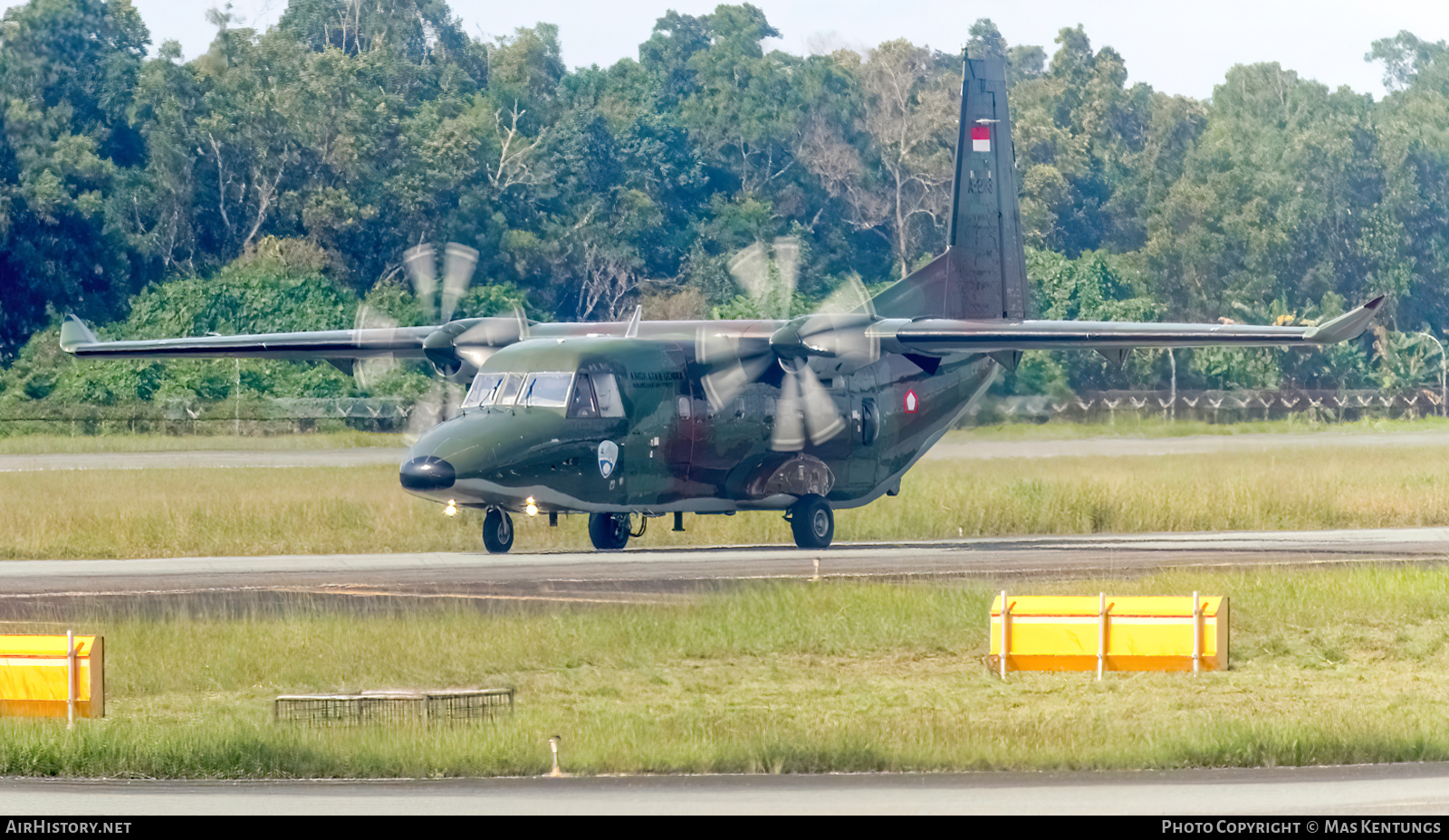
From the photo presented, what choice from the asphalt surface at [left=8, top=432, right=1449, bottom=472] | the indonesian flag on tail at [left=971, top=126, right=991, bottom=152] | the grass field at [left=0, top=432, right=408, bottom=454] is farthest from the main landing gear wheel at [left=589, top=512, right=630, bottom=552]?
the grass field at [left=0, top=432, right=408, bottom=454]

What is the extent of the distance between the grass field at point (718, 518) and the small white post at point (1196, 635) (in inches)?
621

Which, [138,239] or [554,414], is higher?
[138,239]

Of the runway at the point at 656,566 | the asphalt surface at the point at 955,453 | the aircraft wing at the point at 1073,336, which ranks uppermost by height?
the aircraft wing at the point at 1073,336

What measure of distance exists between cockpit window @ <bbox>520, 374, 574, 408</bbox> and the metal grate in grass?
460 inches

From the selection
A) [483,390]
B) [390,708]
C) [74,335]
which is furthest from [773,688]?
[74,335]

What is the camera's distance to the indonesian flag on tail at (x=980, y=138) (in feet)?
123

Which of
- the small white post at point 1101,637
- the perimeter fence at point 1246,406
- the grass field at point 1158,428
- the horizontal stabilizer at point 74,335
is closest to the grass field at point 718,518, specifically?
the horizontal stabilizer at point 74,335

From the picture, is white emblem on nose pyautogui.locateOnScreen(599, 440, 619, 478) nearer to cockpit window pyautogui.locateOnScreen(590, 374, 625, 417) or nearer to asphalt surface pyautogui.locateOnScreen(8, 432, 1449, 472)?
cockpit window pyautogui.locateOnScreen(590, 374, 625, 417)

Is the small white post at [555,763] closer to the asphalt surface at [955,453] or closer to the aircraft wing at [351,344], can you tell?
the aircraft wing at [351,344]

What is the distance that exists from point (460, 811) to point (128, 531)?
23317mm

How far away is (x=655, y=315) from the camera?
276 ft

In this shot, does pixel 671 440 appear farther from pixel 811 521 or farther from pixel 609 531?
pixel 811 521
